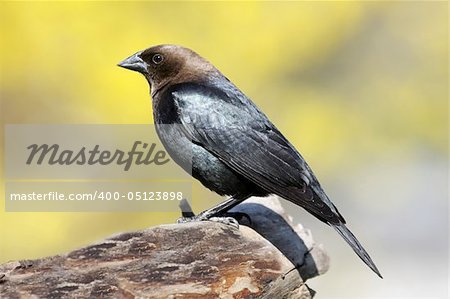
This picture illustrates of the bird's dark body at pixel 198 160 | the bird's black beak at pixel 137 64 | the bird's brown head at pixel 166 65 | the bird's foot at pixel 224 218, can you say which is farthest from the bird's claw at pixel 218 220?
the bird's black beak at pixel 137 64

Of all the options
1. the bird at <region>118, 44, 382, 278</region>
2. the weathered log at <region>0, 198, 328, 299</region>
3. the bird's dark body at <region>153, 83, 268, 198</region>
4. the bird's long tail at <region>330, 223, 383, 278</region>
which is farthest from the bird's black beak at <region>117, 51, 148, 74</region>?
the bird's long tail at <region>330, 223, 383, 278</region>

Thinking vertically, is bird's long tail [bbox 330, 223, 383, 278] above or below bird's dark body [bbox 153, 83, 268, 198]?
below

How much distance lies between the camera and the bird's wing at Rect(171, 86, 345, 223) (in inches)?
166

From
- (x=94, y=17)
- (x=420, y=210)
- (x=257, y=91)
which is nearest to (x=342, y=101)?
(x=257, y=91)

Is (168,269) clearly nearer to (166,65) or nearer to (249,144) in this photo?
(249,144)

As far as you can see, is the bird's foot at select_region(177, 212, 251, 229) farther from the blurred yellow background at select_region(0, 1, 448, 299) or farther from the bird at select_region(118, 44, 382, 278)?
the blurred yellow background at select_region(0, 1, 448, 299)

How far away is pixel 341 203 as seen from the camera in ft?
24.9

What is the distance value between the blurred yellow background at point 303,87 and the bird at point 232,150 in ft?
5.75

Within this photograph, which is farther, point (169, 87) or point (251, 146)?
point (169, 87)

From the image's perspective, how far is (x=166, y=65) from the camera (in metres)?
4.77

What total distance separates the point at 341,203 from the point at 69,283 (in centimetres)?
443

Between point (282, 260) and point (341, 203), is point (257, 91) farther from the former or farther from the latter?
point (282, 260)

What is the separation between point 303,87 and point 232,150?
3.25 metres

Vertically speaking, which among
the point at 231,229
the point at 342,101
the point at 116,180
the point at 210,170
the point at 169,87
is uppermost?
the point at 342,101
